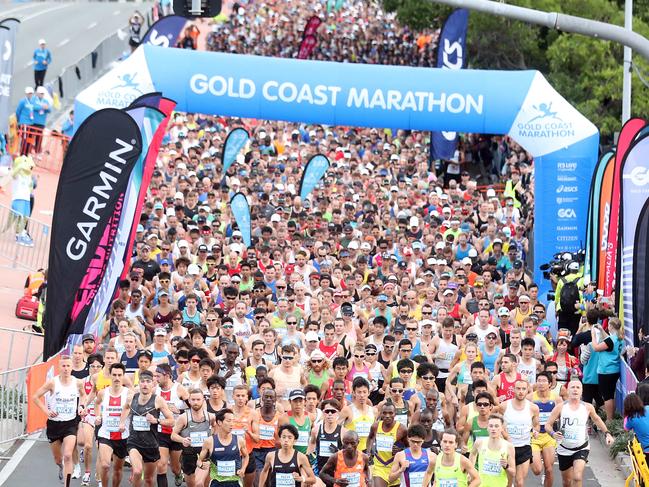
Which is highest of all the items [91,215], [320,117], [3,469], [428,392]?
[320,117]

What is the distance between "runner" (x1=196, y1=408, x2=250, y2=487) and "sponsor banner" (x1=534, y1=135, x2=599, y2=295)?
9610 millimetres

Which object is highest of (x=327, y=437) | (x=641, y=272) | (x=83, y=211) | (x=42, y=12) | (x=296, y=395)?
(x=42, y=12)

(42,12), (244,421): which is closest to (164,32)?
(244,421)

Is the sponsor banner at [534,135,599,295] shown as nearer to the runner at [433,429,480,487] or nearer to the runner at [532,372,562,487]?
the runner at [532,372,562,487]

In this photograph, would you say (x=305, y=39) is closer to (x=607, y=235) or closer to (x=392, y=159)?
(x=392, y=159)

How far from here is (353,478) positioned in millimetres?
15578

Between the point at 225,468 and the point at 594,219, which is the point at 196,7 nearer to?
the point at 225,468

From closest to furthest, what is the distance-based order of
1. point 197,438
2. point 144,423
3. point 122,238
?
point 197,438 < point 144,423 < point 122,238

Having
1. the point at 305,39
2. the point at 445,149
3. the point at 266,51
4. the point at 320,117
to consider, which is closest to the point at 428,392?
the point at 320,117

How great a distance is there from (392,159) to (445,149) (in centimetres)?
330

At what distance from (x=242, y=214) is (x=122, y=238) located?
4696 mm

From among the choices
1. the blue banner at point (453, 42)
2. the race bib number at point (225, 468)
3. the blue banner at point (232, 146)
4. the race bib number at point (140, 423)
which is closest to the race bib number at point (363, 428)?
the race bib number at point (225, 468)

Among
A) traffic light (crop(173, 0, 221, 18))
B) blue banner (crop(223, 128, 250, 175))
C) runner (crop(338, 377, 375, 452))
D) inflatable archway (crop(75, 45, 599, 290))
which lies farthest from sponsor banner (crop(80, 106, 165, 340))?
blue banner (crop(223, 128, 250, 175))

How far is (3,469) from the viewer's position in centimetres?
1836
